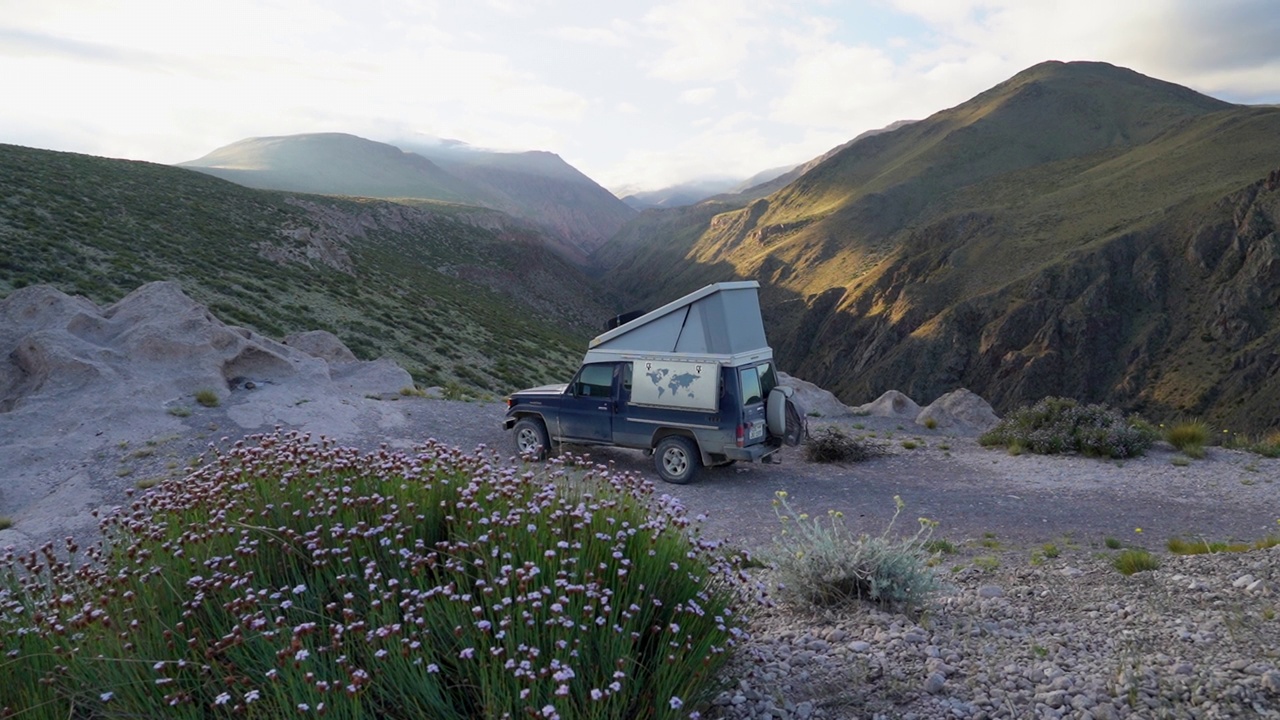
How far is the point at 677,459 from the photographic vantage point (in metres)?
12.8

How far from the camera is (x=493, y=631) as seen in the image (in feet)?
12.0

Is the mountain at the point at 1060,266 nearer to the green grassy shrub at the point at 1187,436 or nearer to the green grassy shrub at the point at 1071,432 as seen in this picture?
the green grassy shrub at the point at 1187,436

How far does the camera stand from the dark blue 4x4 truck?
40.1ft

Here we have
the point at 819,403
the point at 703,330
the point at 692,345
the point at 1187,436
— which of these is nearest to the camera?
the point at 703,330

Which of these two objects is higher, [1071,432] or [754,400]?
[754,400]

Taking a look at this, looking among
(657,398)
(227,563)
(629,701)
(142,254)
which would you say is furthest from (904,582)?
(142,254)

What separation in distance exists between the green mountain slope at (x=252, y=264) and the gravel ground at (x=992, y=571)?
14751 millimetres

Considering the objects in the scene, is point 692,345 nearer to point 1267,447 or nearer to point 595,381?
point 595,381

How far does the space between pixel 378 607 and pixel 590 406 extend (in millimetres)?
9324

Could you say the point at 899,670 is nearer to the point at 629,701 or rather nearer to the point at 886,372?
the point at 629,701

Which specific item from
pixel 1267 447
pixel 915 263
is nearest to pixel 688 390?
pixel 1267 447

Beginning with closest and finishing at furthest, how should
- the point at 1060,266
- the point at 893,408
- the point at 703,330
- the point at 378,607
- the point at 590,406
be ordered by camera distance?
the point at 378,607 < the point at 703,330 < the point at 590,406 < the point at 893,408 < the point at 1060,266

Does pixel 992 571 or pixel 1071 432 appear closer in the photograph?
pixel 992 571

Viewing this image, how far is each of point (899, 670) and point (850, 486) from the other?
8979 millimetres
